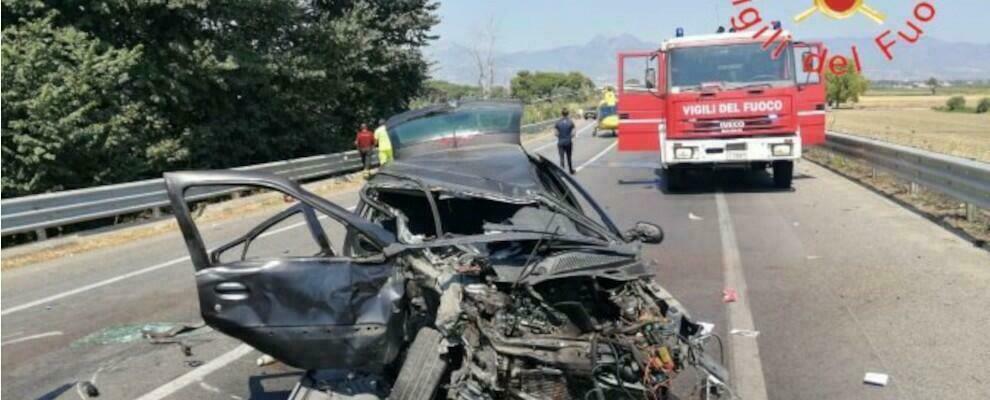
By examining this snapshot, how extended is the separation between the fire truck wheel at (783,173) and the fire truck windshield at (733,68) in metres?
1.77

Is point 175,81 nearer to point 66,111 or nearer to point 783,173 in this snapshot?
point 66,111

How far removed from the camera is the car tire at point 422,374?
13.4ft

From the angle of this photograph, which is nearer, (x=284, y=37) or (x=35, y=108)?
(x=35, y=108)

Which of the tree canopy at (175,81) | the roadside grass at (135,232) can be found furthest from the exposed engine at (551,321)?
the tree canopy at (175,81)

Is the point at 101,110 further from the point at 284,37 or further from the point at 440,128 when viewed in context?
the point at 440,128

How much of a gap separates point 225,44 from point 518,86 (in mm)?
98574


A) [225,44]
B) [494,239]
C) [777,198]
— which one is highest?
[225,44]

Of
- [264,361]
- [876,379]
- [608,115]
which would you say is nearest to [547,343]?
[876,379]

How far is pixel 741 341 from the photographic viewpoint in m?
6.19

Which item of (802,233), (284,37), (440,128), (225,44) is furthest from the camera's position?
(284,37)

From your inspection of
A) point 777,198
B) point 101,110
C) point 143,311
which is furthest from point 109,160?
point 777,198

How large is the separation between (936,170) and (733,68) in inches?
152

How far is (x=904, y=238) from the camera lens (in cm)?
1049

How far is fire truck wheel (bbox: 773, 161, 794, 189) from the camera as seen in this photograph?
16.1m
